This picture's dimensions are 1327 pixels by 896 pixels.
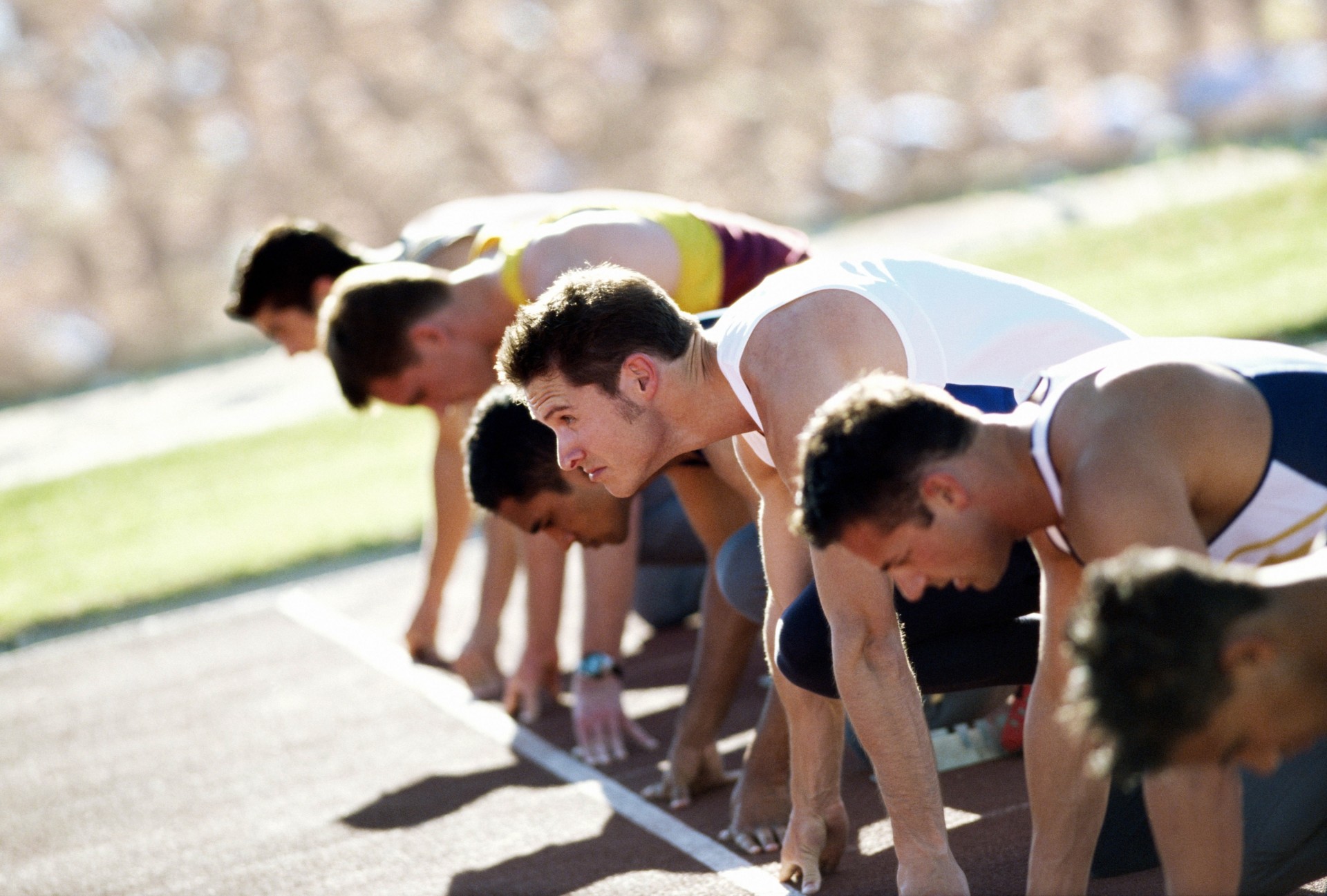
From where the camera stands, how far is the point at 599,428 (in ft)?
10.7

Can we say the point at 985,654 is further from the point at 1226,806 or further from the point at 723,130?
the point at 723,130

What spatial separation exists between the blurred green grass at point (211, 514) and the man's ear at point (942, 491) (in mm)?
6381

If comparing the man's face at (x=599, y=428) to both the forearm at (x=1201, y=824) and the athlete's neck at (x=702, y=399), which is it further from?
the forearm at (x=1201, y=824)

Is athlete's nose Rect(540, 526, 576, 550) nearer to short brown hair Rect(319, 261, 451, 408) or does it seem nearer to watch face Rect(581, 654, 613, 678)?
watch face Rect(581, 654, 613, 678)

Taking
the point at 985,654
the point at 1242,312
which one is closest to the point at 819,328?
the point at 985,654

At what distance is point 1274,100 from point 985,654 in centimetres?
1988

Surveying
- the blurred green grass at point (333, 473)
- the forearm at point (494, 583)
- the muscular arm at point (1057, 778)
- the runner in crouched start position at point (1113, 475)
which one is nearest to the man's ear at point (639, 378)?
the runner in crouched start position at point (1113, 475)

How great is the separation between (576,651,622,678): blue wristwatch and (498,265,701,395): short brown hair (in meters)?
1.75

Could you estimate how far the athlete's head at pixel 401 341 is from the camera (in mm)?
4926

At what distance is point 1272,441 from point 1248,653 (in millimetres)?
536

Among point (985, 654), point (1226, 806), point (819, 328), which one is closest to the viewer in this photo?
point (1226, 806)

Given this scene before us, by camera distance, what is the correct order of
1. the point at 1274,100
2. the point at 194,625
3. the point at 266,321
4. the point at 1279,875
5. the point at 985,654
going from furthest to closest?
1. the point at 1274,100
2. the point at 194,625
3. the point at 266,321
4. the point at 985,654
5. the point at 1279,875

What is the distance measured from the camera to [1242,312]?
36.0ft

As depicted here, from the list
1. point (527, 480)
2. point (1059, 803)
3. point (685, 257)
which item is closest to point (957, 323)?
point (1059, 803)
